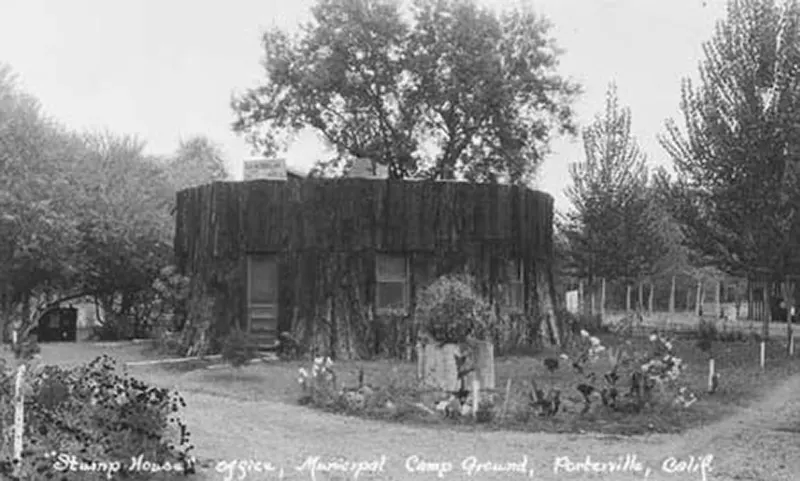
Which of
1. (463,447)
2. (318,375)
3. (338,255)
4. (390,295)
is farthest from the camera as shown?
(390,295)

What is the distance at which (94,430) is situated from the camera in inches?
313

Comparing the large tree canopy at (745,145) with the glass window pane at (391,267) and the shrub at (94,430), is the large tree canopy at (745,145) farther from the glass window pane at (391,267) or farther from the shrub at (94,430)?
the shrub at (94,430)

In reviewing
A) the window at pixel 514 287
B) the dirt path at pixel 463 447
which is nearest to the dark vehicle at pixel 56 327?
the window at pixel 514 287

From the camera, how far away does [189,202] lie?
23062 millimetres

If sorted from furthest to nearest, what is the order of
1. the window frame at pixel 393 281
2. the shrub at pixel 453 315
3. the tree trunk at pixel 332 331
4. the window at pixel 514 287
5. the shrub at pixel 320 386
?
the window at pixel 514 287 < the window frame at pixel 393 281 < the tree trunk at pixel 332 331 < the shrub at pixel 453 315 < the shrub at pixel 320 386

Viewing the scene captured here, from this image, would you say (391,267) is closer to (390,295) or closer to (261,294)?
(390,295)

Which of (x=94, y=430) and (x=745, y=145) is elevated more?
(x=745, y=145)

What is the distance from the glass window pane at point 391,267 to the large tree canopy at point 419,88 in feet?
40.8

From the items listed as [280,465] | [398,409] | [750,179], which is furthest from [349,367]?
[750,179]

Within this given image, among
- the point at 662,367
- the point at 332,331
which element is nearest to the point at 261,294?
the point at 332,331

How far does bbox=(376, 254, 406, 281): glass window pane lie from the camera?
21.5 meters

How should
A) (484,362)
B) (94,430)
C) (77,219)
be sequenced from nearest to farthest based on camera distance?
(94,430), (484,362), (77,219)

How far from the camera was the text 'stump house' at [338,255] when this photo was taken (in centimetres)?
2097

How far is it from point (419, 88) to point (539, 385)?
63.8ft
